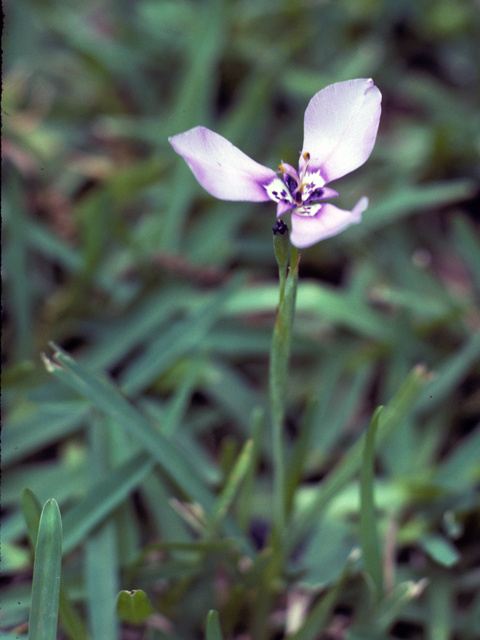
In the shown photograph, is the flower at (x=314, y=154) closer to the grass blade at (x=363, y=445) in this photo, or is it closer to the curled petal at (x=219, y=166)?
the curled petal at (x=219, y=166)

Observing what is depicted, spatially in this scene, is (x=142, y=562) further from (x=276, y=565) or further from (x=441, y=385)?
(x=441, y=385)

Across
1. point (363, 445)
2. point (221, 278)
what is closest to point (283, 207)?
point (363, 445)

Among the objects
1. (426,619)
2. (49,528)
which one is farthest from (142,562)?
(426,619)

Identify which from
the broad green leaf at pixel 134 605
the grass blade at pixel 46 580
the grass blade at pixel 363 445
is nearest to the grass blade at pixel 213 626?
the broad green leaf at pixel 134 605

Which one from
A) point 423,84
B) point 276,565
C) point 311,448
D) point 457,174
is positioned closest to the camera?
point 276,565

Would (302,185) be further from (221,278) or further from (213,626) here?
(221,278)

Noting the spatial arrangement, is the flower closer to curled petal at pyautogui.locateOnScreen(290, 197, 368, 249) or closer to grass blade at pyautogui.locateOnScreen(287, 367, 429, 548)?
curled petal at pyautogui.locateOnScreen(290, 197, 368, 249)

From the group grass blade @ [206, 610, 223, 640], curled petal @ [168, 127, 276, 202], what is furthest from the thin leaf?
curled petal @ [168, 127, 276, 202]
